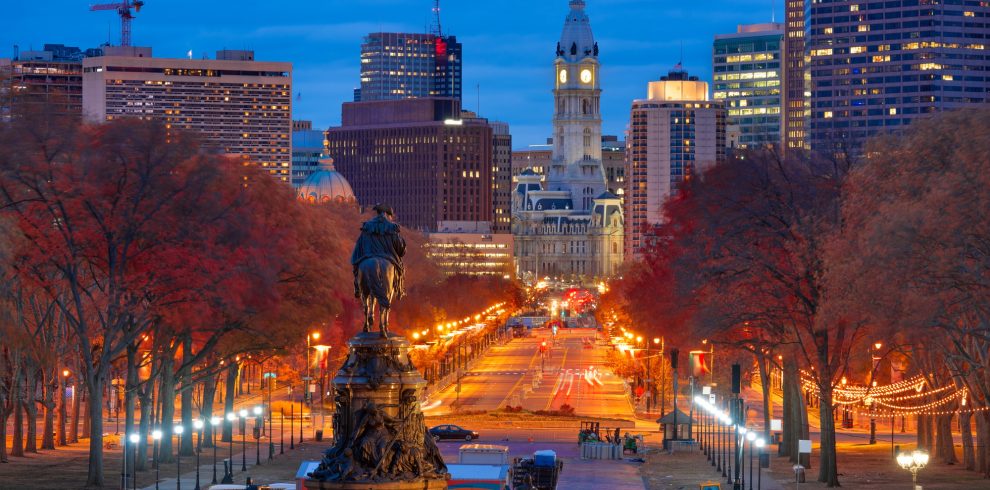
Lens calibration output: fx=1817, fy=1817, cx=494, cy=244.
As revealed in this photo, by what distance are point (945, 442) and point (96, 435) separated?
113ft

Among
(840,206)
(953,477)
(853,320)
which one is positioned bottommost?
(953,477)

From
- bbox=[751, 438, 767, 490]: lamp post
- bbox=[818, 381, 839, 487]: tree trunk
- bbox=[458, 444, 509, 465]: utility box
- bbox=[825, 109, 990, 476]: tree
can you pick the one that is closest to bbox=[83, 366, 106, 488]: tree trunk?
bbox=[458, 444, 509, 465]: utility box

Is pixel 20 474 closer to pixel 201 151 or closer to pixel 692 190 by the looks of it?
pixel 201 151

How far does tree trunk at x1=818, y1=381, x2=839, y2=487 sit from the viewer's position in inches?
2566

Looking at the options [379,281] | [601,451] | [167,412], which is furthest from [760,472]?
[379,281]

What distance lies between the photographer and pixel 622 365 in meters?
139

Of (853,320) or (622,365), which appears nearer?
(853,320)

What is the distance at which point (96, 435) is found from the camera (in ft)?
206

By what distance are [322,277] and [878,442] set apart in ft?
99.1

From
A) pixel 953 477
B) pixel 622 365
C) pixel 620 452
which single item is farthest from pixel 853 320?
pixel 622 365

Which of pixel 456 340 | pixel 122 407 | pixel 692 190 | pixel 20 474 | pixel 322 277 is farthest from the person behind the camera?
pixel 456 340

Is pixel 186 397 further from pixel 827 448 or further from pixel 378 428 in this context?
pixel 378 428

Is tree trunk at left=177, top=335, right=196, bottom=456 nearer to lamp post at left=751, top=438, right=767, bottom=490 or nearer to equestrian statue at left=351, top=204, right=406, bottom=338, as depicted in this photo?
lamp post at left=751, top=438, right=767, bottom=490

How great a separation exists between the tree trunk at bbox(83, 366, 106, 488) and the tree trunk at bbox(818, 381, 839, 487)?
25614 millimetres
